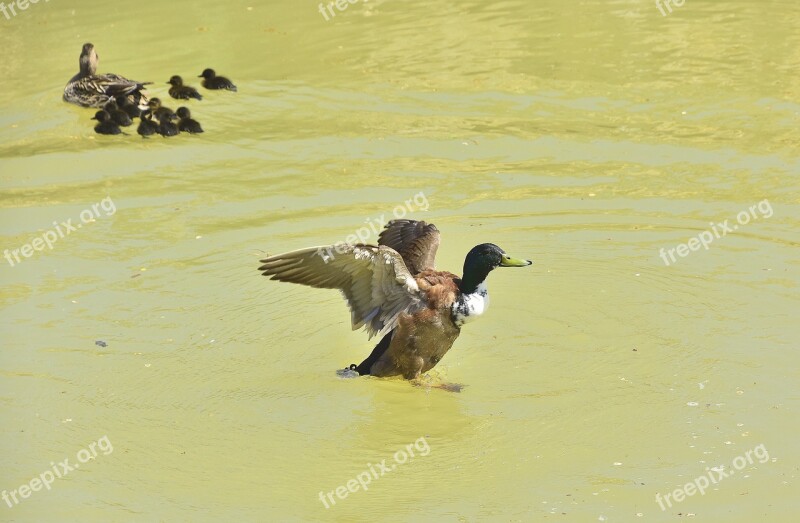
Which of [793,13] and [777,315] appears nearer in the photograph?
[777,315]

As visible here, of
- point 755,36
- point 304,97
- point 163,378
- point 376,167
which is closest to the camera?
point 163,378

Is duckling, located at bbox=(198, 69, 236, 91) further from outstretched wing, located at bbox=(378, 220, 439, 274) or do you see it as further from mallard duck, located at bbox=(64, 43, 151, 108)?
outstretched wing, located at bbox=(378, 220, 439, 274)

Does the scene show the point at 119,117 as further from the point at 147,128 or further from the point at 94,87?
the point at 94,87

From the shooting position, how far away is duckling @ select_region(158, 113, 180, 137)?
39.0ft

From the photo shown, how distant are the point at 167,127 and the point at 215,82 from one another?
1.01m

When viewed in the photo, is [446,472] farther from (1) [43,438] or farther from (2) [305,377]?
(1) [43,438]

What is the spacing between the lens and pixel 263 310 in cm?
880

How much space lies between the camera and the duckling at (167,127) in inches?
468

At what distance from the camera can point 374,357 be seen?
26.1 feet

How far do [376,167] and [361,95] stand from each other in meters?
1.82

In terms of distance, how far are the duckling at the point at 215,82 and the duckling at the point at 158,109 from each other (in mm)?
560

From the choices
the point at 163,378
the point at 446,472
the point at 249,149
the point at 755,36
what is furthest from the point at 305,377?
the point at 755,36

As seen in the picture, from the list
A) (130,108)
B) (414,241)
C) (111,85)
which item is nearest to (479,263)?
(414,241)

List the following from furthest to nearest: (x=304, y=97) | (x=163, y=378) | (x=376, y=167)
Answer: (x=304, y=97) → (x=376, y=167) → (x=163, y=378)
